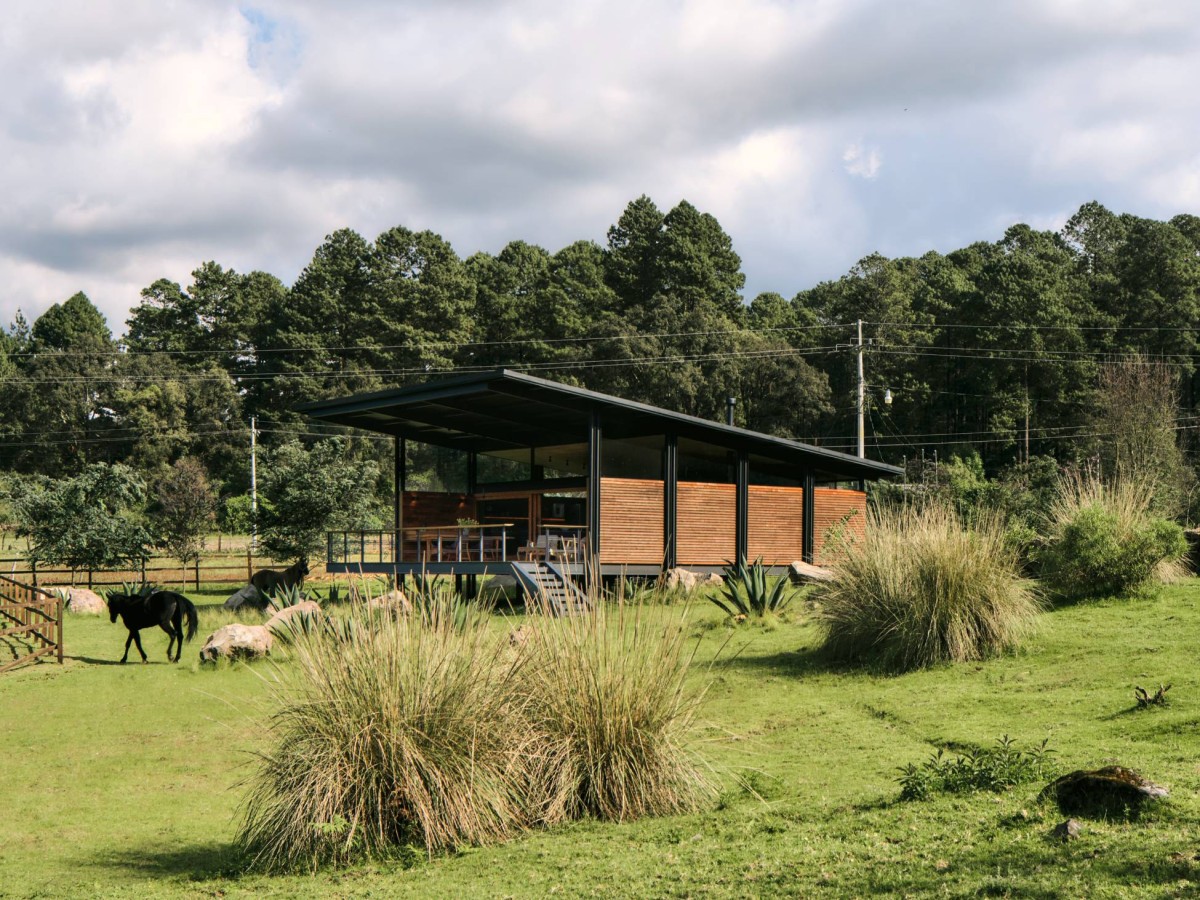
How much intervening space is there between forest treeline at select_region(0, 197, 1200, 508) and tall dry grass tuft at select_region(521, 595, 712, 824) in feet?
135

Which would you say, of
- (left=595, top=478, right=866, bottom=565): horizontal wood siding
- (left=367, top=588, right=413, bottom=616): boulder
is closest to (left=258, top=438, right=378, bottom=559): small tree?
(left=595, top=478, right=866, bottom=565): horizontal wood siding

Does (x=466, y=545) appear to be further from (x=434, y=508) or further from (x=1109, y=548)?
(x=1109, y=548)

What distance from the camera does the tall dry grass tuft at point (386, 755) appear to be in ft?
20.3

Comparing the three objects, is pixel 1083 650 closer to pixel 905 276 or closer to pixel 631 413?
pixel 631 413

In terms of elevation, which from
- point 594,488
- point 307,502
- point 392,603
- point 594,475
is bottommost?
point 392,603

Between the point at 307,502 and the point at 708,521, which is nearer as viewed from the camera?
the point at 708,521

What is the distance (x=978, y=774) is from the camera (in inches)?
239

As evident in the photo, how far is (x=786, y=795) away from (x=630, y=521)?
51.2ft

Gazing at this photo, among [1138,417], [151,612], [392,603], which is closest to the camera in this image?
[392,603]

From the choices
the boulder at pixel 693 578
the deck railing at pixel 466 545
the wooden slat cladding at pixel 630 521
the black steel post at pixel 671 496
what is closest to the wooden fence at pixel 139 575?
the deck railing at pixel 466 545

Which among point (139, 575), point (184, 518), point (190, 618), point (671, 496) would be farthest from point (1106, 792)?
point (184, 518)

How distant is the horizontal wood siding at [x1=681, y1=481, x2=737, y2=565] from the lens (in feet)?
75.7

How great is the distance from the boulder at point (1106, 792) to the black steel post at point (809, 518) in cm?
1991

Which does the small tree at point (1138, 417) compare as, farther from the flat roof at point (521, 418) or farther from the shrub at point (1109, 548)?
the shrub at point (1109, 548)
